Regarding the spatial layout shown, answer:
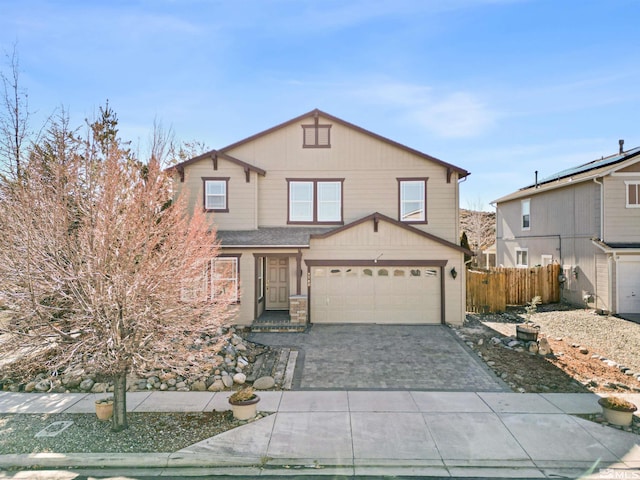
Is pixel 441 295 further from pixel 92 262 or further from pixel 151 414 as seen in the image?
pixel 92 262

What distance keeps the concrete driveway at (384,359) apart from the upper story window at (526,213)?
12701mm

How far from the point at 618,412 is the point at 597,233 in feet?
41.0

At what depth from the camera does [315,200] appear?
609 inches

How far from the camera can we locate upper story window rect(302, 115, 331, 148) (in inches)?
607

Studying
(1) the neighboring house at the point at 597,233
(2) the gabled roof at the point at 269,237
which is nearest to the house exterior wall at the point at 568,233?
(1) the neighboring house at the point at 597,233

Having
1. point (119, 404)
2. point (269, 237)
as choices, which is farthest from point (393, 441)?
point (269, 237)

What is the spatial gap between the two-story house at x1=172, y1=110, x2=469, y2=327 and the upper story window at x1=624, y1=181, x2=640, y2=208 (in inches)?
302

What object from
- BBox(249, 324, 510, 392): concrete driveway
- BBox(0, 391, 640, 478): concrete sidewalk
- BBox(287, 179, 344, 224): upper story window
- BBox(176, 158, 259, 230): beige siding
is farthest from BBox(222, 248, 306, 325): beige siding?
BBox(0, 391, 640, 478): concrete sidewalk

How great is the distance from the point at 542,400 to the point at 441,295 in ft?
21.7

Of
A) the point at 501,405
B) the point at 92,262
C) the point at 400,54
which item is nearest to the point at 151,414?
the point at 92,262

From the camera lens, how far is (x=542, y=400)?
7.46m

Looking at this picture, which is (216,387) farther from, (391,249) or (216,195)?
(216,195)

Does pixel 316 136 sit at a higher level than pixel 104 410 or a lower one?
higher

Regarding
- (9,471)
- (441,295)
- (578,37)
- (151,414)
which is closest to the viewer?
(9,471)
